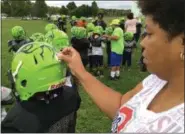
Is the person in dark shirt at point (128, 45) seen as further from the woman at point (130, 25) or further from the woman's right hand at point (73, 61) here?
the woman's right hand at point (73, 61)

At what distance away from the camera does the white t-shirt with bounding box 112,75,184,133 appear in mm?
1563

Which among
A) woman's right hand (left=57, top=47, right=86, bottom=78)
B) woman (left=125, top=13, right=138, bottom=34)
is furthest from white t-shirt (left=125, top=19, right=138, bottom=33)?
woman's right hand (left=57, top=47, right=86, bottom=78)

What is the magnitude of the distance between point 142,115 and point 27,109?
0.70 m

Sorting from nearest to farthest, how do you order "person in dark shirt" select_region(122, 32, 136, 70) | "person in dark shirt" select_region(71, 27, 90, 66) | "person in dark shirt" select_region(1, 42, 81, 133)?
"person in dark shirt" select_region(1, 42, 81, 133) < "person in dark shirt" select_region(71, 27, 90, 66) < "person in dark shirt" select_region(122, 32, 136, 70)

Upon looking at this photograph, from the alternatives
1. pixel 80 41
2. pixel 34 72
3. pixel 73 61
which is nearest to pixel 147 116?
pixel 73 61

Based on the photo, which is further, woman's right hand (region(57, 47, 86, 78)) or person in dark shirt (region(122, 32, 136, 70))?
person in dark shirt (region(122, 32, 136, 70))

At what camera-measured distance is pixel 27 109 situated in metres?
2.09

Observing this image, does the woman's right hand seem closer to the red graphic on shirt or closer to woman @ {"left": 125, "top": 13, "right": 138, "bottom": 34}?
the red graphic on shirt

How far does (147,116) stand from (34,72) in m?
0.75

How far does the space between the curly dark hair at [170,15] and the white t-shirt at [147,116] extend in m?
0.33

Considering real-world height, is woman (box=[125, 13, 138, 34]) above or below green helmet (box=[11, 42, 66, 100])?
below

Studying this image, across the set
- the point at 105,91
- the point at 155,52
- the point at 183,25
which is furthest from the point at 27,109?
the point at 183,25

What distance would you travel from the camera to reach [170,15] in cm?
159

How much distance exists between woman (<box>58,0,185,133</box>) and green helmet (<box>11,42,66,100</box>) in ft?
1.56
